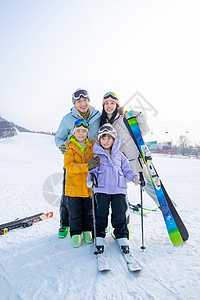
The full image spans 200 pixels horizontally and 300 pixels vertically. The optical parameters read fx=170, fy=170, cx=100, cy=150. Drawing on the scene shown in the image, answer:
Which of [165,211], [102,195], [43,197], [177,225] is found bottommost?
[43,197]

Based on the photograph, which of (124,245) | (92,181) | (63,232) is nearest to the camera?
(124,245)

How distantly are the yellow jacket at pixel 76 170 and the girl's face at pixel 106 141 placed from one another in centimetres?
29

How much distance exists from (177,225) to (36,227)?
218 cm

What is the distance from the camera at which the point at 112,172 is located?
2.22 m

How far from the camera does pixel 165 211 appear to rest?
2381mm

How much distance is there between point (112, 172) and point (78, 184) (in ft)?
1.69

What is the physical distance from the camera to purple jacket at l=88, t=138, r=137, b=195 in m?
2.17

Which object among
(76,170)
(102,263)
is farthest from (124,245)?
(76,170)

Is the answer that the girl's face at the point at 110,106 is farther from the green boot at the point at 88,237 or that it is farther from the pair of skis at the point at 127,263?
the pair of skis at the point at 127,263

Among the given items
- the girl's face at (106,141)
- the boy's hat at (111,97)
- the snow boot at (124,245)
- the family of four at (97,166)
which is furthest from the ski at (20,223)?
the boy's hat at (111,97)

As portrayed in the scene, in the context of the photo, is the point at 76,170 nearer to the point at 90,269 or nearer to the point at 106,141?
the point at 106,141

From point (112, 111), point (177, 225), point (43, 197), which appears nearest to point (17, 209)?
point (43, 197)

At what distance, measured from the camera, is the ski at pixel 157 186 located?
2206mm

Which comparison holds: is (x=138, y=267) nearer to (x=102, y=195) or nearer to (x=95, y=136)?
(x=102, y=195)
